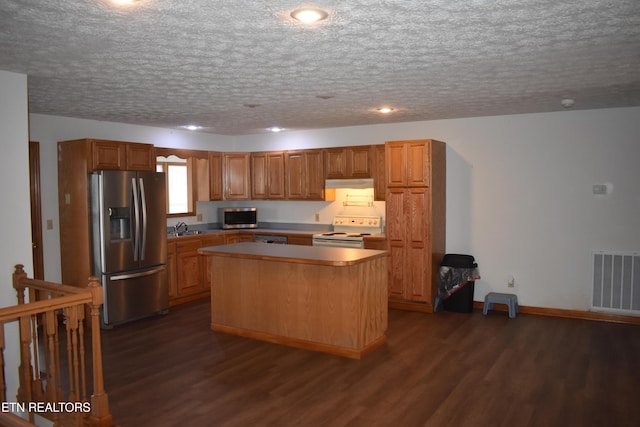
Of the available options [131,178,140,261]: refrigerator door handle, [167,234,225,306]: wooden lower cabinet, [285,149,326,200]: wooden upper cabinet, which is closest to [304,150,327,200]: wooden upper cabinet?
[285,149,326,200]: wooden upper cabinet

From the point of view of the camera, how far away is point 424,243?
20.1 feet

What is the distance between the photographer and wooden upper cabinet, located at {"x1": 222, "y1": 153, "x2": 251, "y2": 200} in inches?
308

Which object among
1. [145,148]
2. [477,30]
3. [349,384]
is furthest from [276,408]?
[145,148]

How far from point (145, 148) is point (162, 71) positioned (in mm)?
2697

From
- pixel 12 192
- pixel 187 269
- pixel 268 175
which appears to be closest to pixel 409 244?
pixel 268 175

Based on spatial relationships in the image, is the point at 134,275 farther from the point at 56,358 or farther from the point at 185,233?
the point at 56,358

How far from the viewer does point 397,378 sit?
4066mm

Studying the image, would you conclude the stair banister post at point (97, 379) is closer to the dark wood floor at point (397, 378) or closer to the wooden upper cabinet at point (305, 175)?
the dark wood floor at point (397, 378)

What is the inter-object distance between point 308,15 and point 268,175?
532 centimetres

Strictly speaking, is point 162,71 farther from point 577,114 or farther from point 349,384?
point 577,114

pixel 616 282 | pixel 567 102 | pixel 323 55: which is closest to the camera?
pixel 323 55

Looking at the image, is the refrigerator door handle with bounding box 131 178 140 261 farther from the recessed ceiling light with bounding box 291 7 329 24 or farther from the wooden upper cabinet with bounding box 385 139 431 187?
the recessed ceiling light with bounding box 291 7 329 24

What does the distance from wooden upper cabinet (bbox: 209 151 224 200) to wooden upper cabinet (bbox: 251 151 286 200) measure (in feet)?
1.65

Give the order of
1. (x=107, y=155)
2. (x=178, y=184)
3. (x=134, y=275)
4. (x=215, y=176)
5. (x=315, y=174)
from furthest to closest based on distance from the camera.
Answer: (x=215, y=176)
(x=178, y=184)
(x=315, y=174)
(x=134, y=275)
(x=107, y=155)
